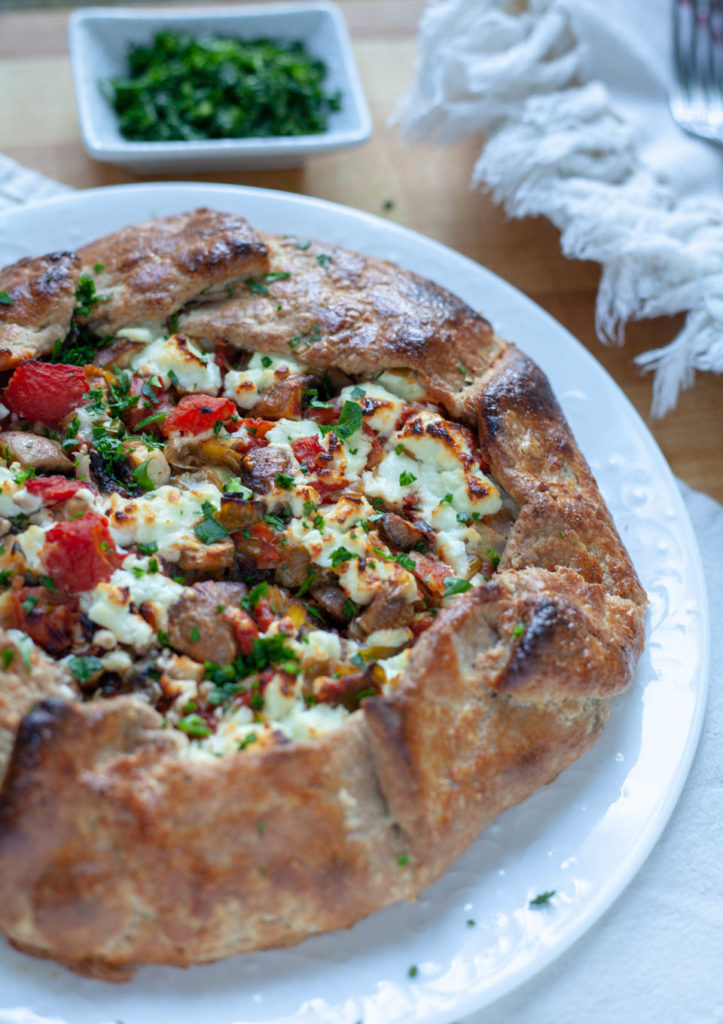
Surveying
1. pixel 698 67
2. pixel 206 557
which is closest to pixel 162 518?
pixel 206 557

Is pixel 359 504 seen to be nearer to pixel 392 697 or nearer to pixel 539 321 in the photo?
pixel 392 697

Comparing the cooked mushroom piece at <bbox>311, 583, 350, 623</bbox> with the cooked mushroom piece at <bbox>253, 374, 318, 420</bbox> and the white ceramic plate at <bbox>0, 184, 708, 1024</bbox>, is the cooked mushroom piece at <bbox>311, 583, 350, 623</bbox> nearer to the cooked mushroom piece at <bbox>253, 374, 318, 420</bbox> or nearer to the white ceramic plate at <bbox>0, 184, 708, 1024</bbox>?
the cooked mushroom piece at <bbox>253, 374, 318, 420</bbox>

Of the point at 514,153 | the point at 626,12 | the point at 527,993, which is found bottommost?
the point at 527,993

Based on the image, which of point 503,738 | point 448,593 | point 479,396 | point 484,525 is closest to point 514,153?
point 479,396

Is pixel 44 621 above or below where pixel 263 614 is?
above

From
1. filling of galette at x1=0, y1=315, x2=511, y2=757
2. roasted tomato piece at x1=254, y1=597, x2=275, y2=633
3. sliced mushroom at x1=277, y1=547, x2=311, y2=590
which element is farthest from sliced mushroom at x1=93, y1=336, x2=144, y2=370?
roasted tomato piece at x1=254, y1=597, x2=275, y2=633

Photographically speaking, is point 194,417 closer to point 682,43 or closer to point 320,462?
point 320,462
